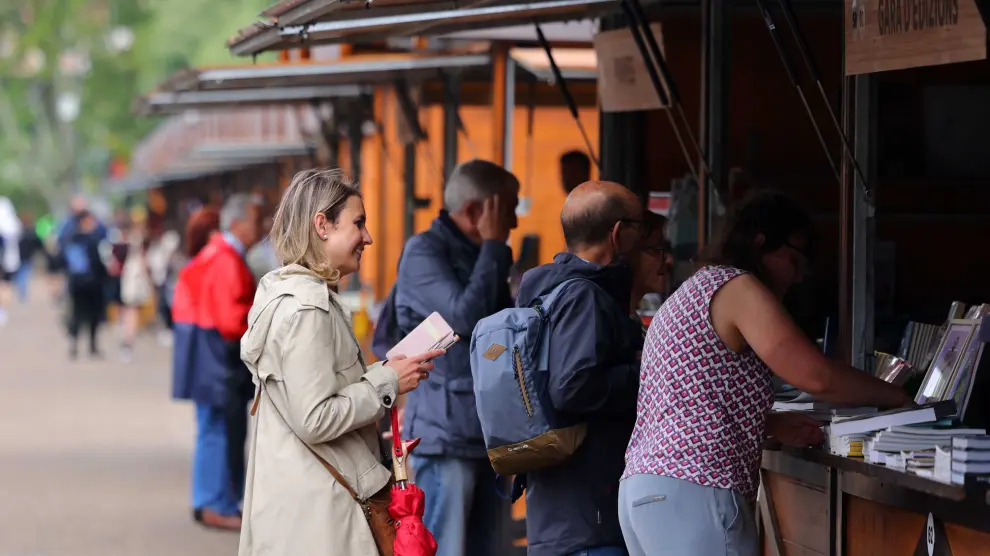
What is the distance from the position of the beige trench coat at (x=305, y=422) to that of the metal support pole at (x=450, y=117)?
6.76 m

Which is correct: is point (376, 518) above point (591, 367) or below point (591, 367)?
below

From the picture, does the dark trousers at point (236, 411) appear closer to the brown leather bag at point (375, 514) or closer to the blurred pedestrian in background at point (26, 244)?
the brown leather bag at point (375, 514)

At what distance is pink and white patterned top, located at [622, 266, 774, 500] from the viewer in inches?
184

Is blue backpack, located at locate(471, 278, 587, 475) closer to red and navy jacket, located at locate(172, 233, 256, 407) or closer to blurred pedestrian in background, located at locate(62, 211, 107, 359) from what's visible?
red and navy jacket, located at locate(172, 233, 256, 407)

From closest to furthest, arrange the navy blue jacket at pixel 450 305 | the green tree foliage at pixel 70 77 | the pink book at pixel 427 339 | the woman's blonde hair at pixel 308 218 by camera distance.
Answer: the woman's blonde hair at pixel 308 218
the pink book at pixel 427 339
the navy blue jacket at pixel 450 305
the green tree foliage at pixel 70 77


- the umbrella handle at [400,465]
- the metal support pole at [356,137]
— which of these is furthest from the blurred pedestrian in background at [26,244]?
the umbrella handle at [400,465]

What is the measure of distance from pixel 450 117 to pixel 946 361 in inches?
281

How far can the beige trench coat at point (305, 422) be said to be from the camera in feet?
Answer: 15.1

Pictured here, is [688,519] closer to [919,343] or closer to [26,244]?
[919,343]

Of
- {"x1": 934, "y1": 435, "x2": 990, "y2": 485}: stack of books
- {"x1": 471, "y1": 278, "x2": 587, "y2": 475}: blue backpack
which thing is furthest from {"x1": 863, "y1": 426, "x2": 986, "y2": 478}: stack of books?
{"x1": 471, "y1": 278, "x2": 587, "y2": 475}: blue backpack

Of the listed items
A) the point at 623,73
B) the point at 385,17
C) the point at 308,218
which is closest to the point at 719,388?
the point at 308,218

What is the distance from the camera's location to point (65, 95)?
73062 mm

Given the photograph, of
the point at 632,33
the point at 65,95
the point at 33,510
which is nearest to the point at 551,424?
the point at 632,33

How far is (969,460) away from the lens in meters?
4.48
